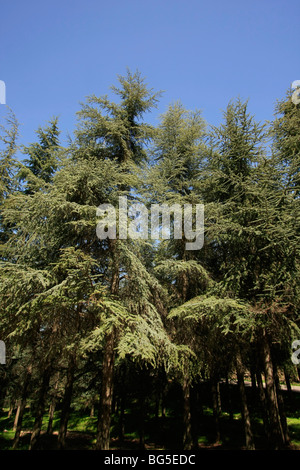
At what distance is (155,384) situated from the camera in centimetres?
1483

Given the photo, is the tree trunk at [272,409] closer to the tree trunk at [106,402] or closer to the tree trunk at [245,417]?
the tree trunk at [245,417]

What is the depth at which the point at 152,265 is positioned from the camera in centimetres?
1268

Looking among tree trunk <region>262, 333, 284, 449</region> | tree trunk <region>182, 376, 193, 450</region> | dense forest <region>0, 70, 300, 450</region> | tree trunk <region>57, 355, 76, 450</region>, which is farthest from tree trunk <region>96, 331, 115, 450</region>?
tree trunk <region>262, 333, 284, 449</region>

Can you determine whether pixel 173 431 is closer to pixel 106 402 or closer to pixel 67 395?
pixel 67 395

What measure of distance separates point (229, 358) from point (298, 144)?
33.5ft

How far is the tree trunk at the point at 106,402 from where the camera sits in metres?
7.61

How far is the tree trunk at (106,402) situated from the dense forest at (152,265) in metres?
0.04

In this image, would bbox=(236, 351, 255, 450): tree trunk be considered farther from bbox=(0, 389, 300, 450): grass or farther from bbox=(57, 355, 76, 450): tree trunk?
bbox=(57, 355, 76, 450): tree trunk

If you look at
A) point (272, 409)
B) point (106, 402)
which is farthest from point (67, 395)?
point (272, 409)

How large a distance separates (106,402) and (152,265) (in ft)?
20.4

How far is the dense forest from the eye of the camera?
7.97 m

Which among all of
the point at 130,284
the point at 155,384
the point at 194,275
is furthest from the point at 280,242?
the point at 155,384

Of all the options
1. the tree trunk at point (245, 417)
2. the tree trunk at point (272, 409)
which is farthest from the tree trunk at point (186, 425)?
the tree trunk at point (272, 409)

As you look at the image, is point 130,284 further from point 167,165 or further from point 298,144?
point 298,144
